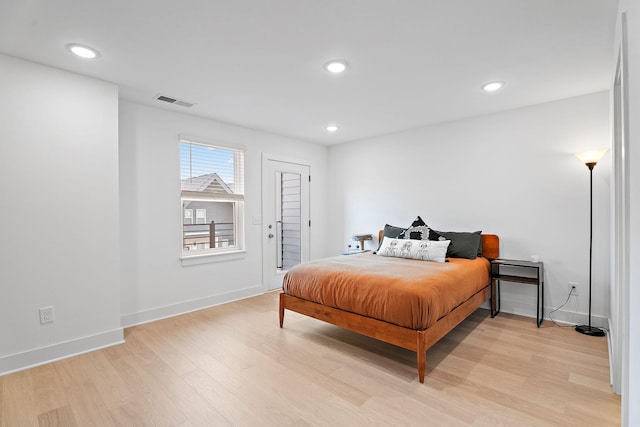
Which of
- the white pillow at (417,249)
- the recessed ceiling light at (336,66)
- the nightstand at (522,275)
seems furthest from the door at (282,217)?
the nightstand at (522,275)

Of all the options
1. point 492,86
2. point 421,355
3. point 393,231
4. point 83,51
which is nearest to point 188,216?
point 83,51

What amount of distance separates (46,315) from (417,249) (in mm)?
3639

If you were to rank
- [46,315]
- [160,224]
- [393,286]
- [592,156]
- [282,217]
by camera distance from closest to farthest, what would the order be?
1. [393,286]
2. [46,315]
3. [592,156]
4. [160,224]
5. [282,217]

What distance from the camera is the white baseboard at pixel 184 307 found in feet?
11.1

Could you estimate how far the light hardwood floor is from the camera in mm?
1874

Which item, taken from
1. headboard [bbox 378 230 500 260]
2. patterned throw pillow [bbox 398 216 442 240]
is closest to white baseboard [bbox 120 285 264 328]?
patterned throw pillow [bbox 398 216 442 240]

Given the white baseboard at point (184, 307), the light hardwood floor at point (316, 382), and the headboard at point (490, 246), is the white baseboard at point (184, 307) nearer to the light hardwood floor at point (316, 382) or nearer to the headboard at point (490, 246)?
the light hardwood floor at point (316, 382)

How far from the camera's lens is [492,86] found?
3020mm

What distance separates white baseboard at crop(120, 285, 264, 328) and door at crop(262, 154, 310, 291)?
0.37 m

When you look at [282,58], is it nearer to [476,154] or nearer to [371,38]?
[371,38]

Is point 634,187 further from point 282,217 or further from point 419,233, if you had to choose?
point 282,217

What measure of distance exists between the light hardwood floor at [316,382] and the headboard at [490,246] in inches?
35.6

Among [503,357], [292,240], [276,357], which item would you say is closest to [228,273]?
[292,240]

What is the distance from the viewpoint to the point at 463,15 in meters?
1.93
